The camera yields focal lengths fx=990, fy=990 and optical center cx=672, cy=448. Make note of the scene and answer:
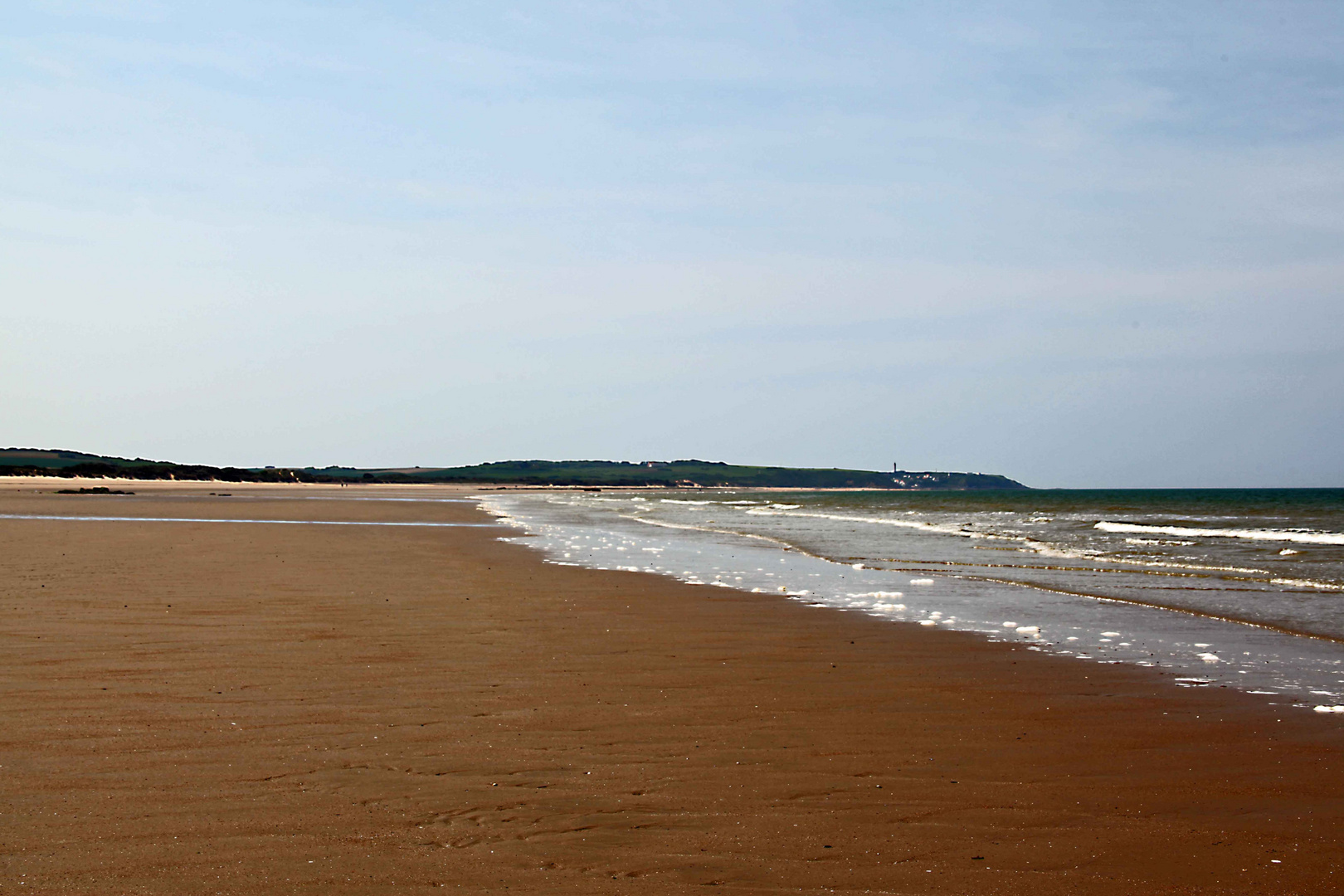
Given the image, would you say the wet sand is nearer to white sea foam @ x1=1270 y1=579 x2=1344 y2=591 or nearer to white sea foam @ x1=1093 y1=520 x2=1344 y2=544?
white sea foam @ x1=1270 y1=579 x2=1344 y2=591

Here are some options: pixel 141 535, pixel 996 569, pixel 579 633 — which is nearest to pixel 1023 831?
pixel 579 633

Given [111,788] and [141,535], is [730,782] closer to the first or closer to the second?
[111,788]

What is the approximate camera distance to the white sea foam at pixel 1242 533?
94.5 ft

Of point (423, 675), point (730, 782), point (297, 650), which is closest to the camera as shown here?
point (730, 782)

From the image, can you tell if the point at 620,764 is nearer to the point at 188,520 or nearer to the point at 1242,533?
the point at 188,520

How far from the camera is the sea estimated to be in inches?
370

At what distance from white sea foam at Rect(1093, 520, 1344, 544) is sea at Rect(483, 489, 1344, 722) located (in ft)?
0.32

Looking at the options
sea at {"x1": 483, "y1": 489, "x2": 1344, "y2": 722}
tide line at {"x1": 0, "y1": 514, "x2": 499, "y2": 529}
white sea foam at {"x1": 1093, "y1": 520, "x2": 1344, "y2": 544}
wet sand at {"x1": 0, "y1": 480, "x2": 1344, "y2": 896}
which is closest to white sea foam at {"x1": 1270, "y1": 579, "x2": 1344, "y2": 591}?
sea at {"x1": 483, "y1": 489, "x2": 1344, "y2": 722}

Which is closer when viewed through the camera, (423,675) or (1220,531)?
(423,675)

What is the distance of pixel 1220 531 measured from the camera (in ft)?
108

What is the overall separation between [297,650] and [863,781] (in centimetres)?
535

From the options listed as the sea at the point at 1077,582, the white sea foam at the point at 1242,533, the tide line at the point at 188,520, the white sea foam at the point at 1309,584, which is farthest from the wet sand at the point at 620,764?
the white sea foam at the point at 1242,533

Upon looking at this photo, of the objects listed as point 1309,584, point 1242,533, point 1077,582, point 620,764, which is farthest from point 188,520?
point 1242,533

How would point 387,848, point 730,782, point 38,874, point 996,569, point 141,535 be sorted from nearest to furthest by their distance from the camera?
point 38,874
point 387,848
point 730,782
point 996,569
point 141,535
